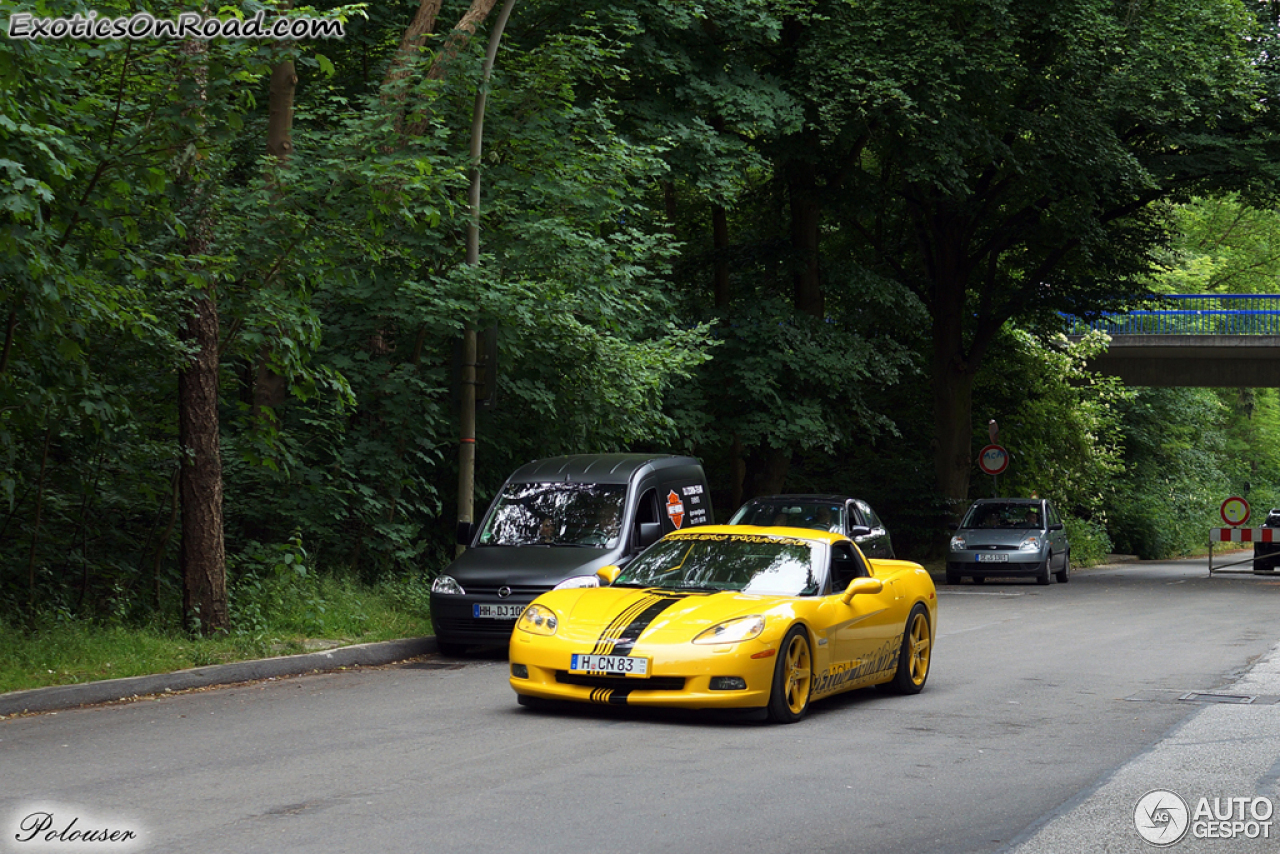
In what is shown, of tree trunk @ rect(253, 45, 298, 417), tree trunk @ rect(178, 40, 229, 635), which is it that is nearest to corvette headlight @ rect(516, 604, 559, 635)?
tree trunk @ rect(178, 40, 229, 635)

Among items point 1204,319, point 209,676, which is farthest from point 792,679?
point 1204,319

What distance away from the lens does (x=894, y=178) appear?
29875 millimetres

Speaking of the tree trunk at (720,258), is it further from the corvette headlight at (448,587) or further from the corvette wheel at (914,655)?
the corvette wheel at (914,655)

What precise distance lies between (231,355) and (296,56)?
3897 millimetres

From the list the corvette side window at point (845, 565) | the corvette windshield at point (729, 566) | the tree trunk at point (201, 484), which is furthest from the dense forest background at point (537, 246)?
the corvette side window at point (845, 565)

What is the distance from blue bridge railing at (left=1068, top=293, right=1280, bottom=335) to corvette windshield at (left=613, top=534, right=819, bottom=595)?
106 feet

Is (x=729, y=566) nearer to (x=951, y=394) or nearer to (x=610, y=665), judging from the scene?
(x=610, y=665)

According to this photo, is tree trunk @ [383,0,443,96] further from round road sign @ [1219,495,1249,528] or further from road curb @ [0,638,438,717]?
round road sign @ [1219,495,1249,528]

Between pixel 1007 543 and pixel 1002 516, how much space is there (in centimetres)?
128

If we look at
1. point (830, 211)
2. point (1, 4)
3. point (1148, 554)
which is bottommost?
point (1148, 554)

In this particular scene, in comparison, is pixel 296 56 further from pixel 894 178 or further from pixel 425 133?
pixel 894 178

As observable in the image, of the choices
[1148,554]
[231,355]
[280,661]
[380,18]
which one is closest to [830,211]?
[380,18]

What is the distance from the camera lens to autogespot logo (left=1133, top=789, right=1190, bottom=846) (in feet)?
21.2

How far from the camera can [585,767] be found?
7.91 metres
